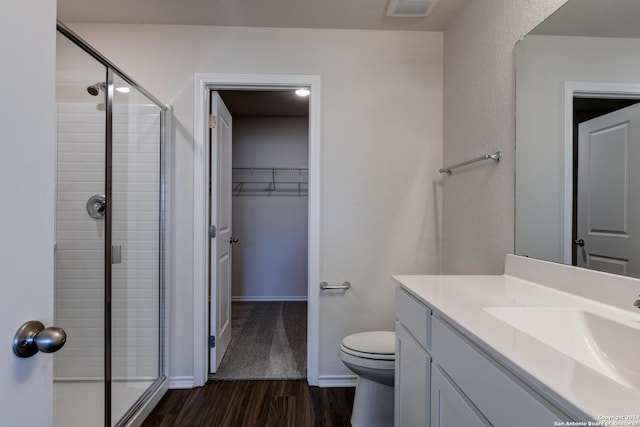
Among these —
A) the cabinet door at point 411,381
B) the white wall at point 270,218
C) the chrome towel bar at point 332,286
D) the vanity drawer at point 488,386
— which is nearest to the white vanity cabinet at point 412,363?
the cabinet door at point 411,381

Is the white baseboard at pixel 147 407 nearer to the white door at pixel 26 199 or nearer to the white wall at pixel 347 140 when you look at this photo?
the white wall at pixel 347 140

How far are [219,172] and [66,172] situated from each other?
899mm

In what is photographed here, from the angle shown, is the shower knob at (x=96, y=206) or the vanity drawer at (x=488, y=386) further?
Result: the shower knob at (x=96, y=206)

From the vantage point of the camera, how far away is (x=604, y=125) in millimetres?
1046

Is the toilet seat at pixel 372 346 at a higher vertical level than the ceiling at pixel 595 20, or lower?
lower

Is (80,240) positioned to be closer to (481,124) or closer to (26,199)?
(26,199)

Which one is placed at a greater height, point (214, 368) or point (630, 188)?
point (630, 188)

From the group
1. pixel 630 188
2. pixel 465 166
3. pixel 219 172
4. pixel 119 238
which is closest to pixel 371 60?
pixel 465 166

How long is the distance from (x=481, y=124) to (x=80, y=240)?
2.28 metres

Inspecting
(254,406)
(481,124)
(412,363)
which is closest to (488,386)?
(412,363)

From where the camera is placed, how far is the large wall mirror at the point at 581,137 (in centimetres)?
97

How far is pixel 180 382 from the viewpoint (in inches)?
82.4

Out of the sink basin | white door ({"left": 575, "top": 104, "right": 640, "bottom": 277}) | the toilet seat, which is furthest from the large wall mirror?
the toilet seat

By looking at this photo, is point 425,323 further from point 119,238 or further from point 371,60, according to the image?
point 371,60
